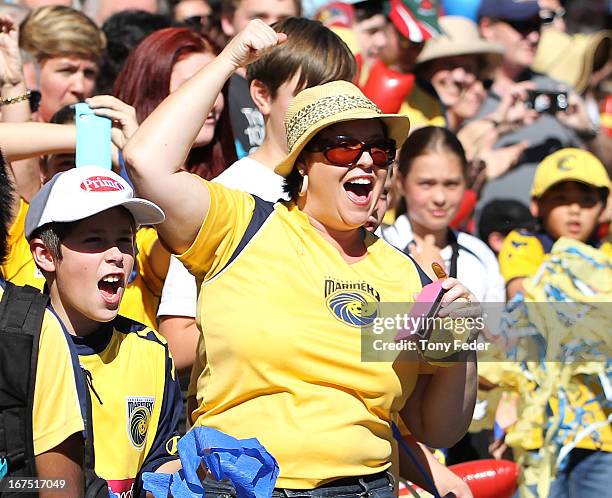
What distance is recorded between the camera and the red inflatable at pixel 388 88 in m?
5.96

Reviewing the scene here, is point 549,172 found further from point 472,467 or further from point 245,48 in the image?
point 245,48

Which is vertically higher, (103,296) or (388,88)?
(388,88)

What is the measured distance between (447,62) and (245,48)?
3.29 meters

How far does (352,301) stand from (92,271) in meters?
0.77

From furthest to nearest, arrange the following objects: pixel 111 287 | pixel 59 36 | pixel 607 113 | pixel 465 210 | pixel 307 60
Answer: pixel 607 113 < pixel 465 210 < pixel 59 36 < pixel 307 60 < pixel 111 287

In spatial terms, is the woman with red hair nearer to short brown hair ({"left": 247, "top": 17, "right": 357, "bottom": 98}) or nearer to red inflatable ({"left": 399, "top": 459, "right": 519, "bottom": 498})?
short brown hair ({"left": 247, "top": 17, "right": 357, "bottom": 98})

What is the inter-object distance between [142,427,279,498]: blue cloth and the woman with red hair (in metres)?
1.68

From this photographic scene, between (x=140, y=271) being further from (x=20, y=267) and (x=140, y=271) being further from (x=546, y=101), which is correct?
(x=546, y=101)

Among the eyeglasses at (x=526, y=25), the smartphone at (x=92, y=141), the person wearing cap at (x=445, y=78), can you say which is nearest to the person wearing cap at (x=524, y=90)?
the eyeglasses at (x=526, y=25)

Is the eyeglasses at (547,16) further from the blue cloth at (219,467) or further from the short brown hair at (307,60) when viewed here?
the blue cloth at (219,467)

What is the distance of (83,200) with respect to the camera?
3.29 metres

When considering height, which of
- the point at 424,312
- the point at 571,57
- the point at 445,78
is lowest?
the point at 424,312

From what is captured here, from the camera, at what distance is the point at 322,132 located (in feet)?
11.9

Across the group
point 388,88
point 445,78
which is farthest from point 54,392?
point 445,78
